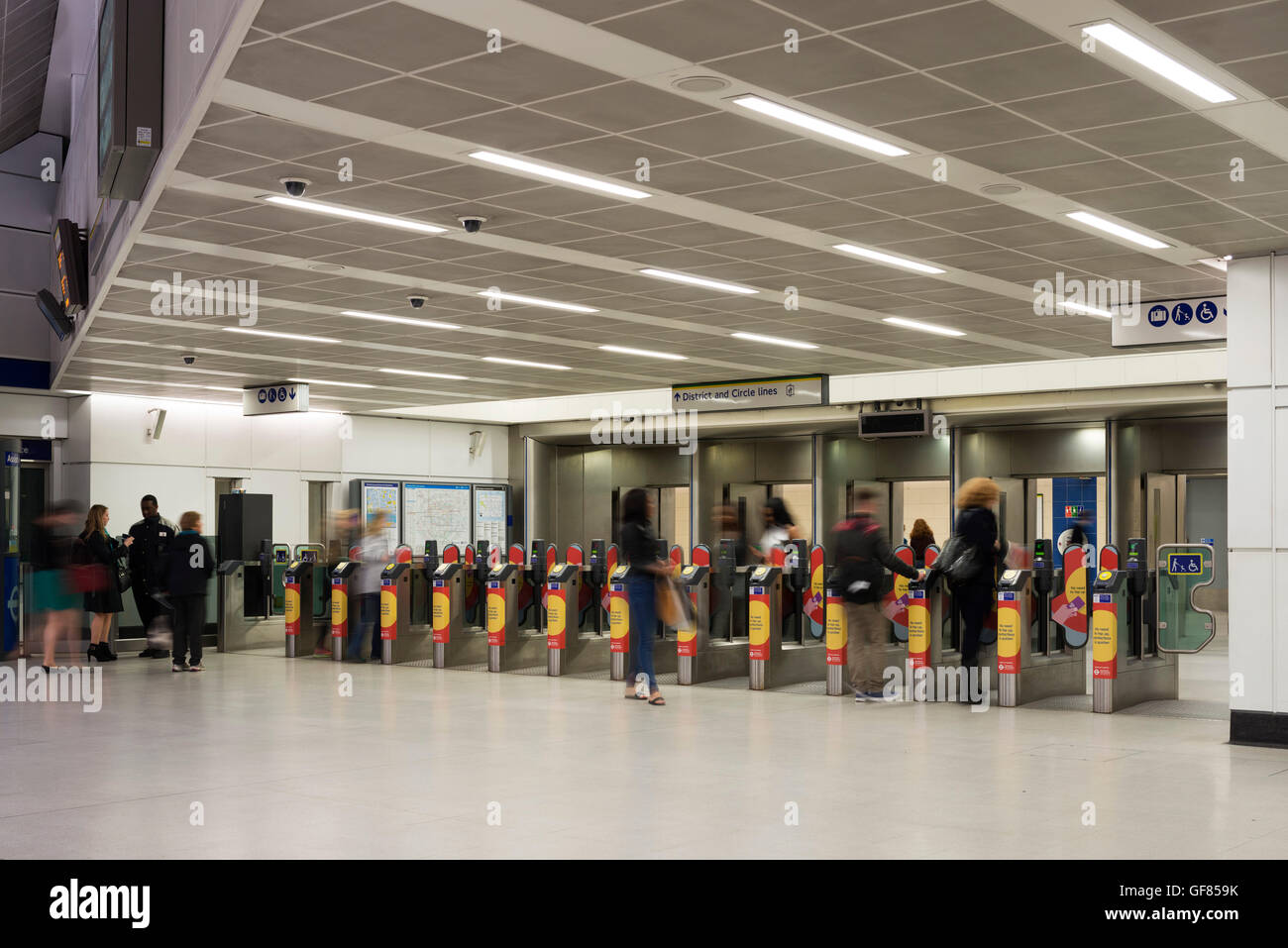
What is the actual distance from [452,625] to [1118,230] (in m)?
8.25

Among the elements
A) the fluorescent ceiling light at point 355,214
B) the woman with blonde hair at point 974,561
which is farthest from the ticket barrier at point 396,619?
the fluorescent ceiling light at point 355,214

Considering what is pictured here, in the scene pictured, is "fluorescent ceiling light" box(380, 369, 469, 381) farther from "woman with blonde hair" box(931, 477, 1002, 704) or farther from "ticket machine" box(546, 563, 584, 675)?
"woman with blonde hair" box(931, 477, 1002, 704)

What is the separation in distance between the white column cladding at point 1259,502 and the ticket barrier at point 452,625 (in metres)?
7.93

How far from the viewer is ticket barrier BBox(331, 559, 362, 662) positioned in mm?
14273

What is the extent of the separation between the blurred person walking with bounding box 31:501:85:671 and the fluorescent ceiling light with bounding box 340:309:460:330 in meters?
3.19

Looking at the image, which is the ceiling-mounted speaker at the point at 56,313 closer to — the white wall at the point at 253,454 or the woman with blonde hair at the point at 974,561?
the white wall at the point at 253,454

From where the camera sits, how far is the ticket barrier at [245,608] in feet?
50.9

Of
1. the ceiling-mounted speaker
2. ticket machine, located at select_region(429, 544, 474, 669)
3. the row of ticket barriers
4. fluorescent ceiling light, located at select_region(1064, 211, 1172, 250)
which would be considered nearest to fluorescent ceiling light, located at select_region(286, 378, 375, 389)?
the row of ticket barriers

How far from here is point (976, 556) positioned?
33.1ft

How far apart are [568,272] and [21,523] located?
974cm

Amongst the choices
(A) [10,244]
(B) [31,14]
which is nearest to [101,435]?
(A) [10,244]

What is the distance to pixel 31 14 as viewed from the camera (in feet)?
36.3

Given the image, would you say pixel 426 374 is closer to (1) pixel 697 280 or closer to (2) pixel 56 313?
(2) pixel 56 313
